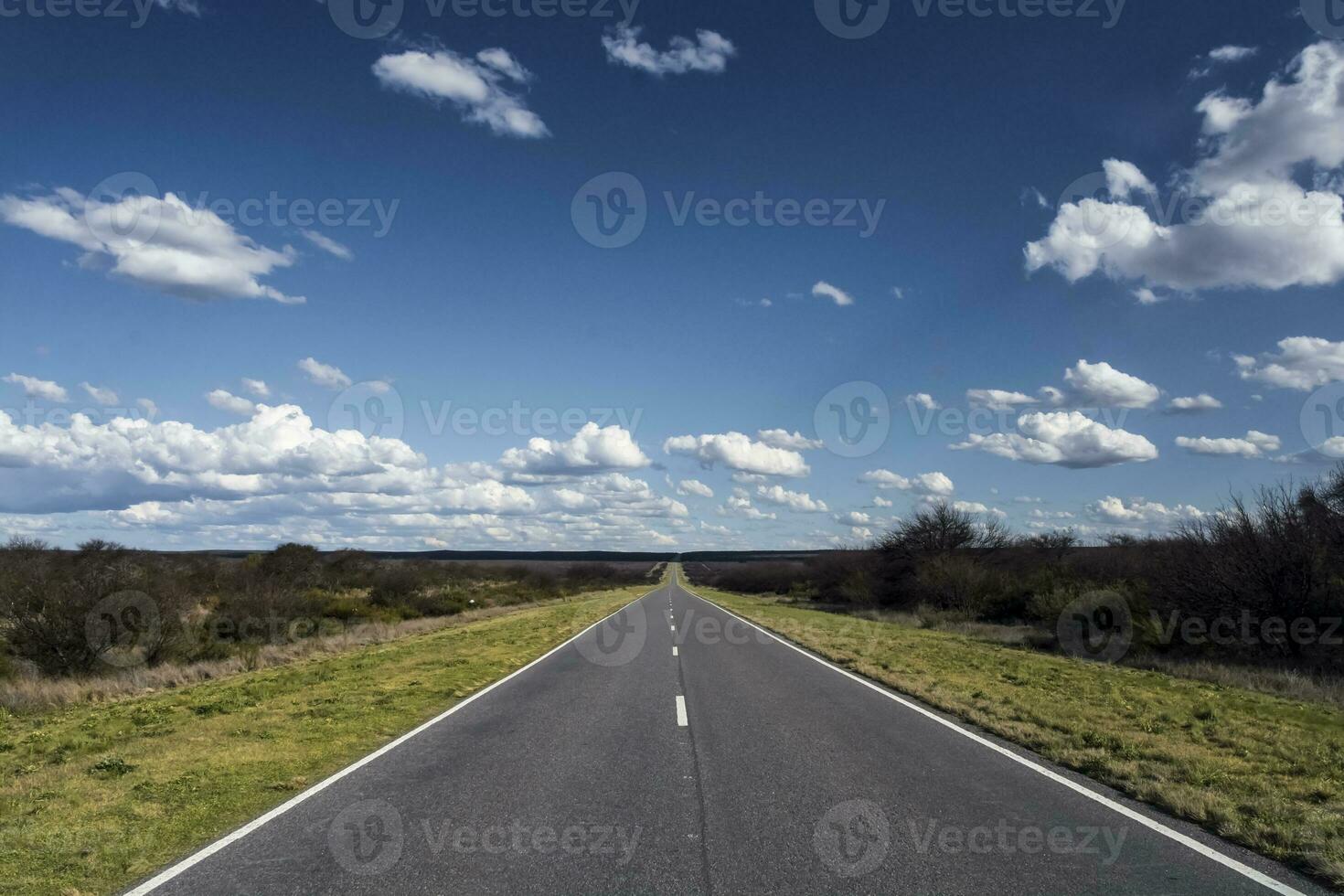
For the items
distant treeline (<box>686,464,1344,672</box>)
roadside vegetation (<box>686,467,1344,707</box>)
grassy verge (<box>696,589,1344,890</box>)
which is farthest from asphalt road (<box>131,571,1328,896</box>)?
distant treeline (<box>686,464,1344,672</box>)

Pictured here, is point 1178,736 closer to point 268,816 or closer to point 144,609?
point 268,816

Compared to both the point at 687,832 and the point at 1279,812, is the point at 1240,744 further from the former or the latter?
the point at 687,832

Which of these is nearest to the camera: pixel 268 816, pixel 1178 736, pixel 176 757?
pixel 268 816

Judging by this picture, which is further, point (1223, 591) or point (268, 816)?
point (1223, 591)

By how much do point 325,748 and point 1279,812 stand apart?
9.74m

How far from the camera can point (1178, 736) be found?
411 inches

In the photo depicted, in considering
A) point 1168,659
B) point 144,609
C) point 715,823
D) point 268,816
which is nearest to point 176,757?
point 268,816

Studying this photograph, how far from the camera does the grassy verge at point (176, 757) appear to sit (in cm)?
630

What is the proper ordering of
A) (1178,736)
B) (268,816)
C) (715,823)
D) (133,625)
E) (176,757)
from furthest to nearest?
(133,625)
(1178,736)
(176,757)
(268,816)
(715,823)

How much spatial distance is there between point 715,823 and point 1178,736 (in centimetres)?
731

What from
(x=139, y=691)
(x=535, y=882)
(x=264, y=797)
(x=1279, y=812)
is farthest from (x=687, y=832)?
(x=139, y=691)

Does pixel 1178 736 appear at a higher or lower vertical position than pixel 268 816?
higher

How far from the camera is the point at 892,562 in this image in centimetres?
5641

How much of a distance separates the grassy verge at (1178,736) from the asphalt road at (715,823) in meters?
0.42
